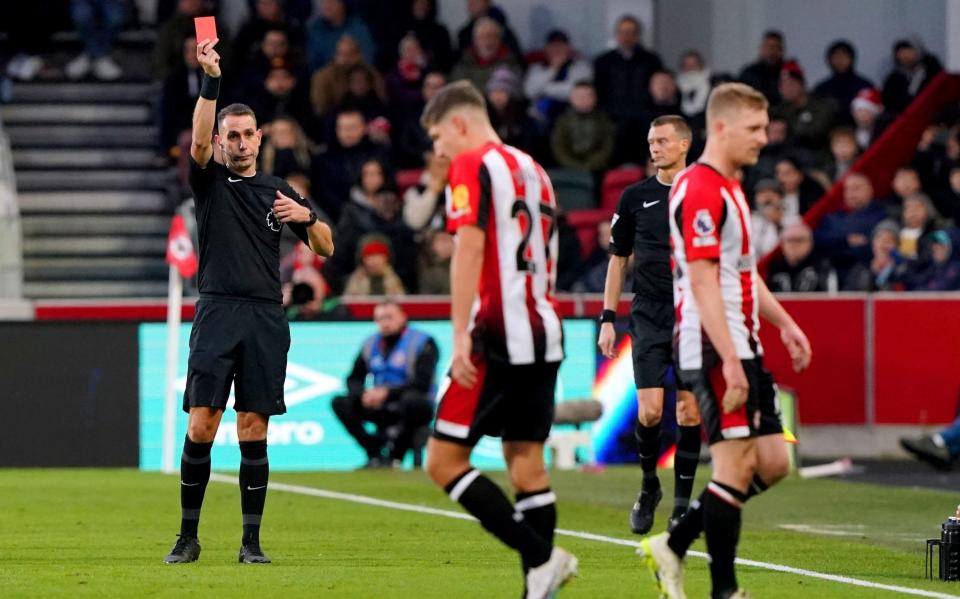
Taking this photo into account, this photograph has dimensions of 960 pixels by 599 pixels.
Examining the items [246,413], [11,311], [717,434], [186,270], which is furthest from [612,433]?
[717,434]

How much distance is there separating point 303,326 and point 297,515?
5679mm

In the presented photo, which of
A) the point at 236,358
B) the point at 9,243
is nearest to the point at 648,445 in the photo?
the point at 236,358

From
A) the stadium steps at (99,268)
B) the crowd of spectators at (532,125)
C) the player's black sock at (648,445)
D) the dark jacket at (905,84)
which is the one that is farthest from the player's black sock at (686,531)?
the dark jacket at (905,84)

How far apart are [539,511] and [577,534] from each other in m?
3.79

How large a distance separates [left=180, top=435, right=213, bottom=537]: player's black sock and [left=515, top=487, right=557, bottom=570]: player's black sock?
102 inches

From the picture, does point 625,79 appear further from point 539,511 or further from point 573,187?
point 539,511

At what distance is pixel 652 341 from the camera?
448 inches

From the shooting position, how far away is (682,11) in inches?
1038

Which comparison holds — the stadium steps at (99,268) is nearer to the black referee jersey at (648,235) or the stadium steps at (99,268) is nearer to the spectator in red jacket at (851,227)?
the spectator in red jacket at (851,227)

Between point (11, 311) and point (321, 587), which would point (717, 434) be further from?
point (11, 311)

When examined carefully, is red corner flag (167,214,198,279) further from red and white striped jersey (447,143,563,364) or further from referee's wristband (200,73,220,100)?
red and white striped jersey (447,143,563,364)

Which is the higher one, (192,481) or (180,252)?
(180,252)

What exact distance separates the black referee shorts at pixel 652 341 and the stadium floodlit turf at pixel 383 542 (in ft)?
2.96

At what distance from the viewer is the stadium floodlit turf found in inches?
340
